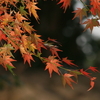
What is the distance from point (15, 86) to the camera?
6.66 m

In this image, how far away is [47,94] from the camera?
6.70 meters

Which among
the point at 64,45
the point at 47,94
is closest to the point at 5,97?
the point at 47,94

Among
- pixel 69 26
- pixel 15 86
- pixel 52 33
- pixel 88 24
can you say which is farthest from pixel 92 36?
pixel 88 24

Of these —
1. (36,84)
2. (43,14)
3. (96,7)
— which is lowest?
(36,84)

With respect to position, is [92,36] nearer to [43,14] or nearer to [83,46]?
[83,46]

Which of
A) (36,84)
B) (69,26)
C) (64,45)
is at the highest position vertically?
(69,26)

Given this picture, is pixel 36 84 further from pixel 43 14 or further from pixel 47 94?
pixel 43 14

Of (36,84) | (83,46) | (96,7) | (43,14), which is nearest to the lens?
(96,7)

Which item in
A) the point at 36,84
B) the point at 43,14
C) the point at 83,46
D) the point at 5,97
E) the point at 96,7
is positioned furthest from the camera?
the point at 83,46

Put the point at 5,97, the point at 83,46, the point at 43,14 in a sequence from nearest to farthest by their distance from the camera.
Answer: the point at 5,97
the point at 43,14
the point at 83,46

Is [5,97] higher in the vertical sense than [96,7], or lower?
lower

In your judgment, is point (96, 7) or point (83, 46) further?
point (83, 46)

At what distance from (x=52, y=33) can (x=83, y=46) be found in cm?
152

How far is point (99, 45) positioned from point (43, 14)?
2770mm
